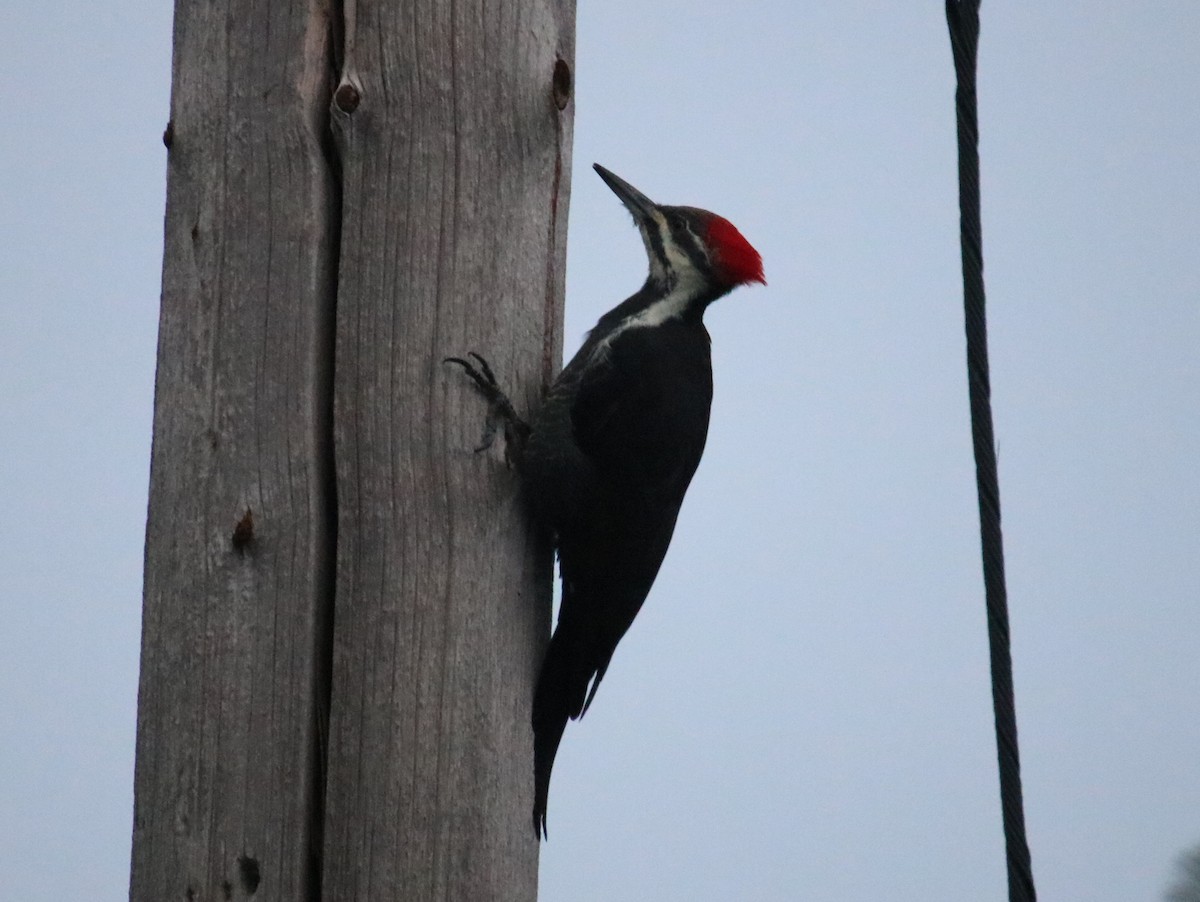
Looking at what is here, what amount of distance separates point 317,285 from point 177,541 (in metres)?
0.41

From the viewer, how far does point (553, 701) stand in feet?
7.52

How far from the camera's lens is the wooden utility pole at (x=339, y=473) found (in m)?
1.96

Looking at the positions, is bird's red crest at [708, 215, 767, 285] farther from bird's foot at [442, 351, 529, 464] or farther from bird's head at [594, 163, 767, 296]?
bird's foot at [442, 351, 529, 464]

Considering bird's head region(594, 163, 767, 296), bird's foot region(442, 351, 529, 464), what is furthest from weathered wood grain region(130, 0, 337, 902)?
bird's head region(594, 163, 767, 296)

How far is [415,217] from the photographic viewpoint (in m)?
2.12

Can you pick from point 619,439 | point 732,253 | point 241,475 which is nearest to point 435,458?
point 241,475

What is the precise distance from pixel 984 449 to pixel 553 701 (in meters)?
0.84

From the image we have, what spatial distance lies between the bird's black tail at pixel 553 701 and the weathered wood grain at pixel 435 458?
7cm

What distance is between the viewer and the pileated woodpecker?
7.60 ft

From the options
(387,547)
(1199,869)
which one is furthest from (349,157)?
(1199,869)

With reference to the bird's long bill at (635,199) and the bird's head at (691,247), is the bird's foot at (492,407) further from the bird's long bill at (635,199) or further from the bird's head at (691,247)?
the bird's long bill at (635,199)

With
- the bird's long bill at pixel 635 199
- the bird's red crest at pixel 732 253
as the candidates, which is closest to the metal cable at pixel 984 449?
the bird's red crest at pixel 732 253

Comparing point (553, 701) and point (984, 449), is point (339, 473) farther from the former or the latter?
point (984, 449)

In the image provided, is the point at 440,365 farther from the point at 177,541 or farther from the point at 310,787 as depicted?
the point at 310,787
